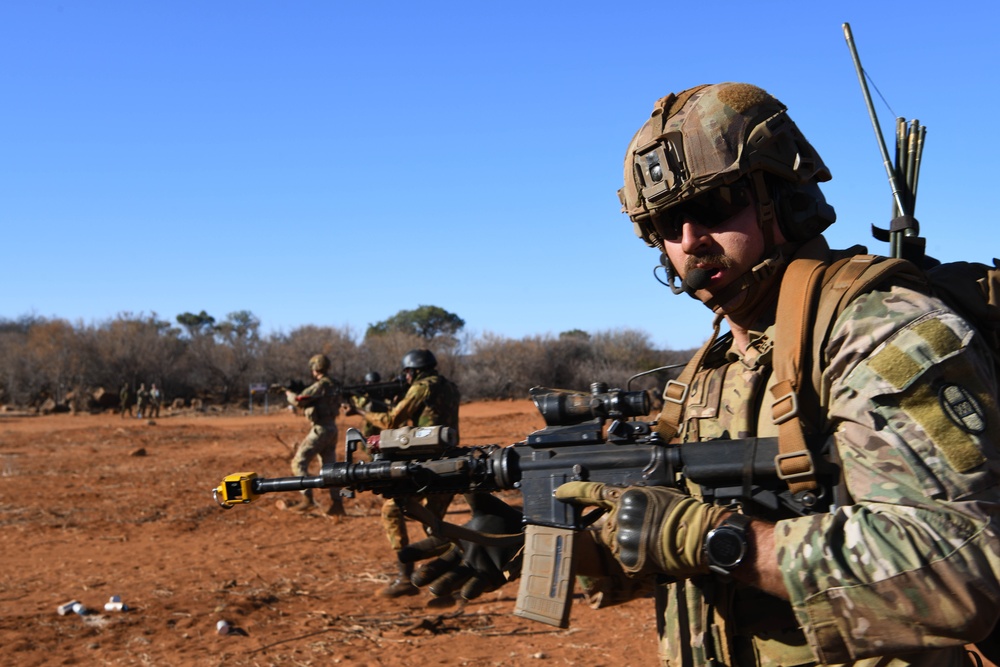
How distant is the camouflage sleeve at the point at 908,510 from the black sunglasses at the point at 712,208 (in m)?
0.60

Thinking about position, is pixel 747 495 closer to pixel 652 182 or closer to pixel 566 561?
pixel 566 561

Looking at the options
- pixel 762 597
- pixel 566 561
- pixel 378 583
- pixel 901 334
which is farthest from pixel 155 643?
pixel 901 334

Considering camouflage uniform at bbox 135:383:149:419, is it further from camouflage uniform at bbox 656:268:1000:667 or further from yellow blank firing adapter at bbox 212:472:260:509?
camouflage uniform at bbox 656:268:1000:667

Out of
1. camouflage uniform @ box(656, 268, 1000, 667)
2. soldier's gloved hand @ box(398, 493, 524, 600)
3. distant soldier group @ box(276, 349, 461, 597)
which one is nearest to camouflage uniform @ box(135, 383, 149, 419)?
distant soldier group @ box(276, 349, 461, 597)

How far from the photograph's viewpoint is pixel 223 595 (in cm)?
792

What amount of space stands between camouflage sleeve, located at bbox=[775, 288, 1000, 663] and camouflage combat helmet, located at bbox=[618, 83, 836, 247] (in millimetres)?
592

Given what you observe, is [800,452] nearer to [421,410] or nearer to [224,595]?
[224,595]

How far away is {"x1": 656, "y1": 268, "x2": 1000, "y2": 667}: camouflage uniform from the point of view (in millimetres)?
1686

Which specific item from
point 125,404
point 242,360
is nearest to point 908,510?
point 125,404

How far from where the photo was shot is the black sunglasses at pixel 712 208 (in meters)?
2.38

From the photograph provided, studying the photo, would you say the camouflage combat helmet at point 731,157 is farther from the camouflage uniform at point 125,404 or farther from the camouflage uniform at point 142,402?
the camouflage uniform at point 125,404

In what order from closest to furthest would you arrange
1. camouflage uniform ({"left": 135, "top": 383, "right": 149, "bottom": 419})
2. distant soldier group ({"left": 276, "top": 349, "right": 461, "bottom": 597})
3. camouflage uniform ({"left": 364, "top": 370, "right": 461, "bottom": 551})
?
distant soldier group ({"left": 276, "top": 349, "right": 461, "bottom": 597})
camouflage uniform ({"left": 364, "top": 370, "right": 461, "bottom": 551})
camouflage uniform ({"left": 135, "top": 383, "right": 149, "bottom": 419})

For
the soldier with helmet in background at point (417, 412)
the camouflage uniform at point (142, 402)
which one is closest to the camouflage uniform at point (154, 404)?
the camouflage uniform at point (142, 402)

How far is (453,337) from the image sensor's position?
43.2 meters
